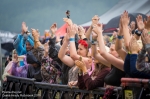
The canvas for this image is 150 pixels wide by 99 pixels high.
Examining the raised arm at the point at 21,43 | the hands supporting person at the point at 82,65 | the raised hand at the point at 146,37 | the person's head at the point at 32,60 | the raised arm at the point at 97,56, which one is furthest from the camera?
the raised arm at the point at 21,43

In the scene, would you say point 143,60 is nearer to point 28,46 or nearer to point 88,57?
point 88,57

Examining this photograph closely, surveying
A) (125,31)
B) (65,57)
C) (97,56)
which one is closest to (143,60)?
(125,31)

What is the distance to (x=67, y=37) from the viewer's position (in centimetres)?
1017

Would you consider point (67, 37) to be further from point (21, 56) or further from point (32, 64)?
point (21, 56)

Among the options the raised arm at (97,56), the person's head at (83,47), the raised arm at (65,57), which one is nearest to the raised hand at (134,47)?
the raised arm at (97,56)

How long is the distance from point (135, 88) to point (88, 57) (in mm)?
2849

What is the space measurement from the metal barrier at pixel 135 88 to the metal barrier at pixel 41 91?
0.29 m

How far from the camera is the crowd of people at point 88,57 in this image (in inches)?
283

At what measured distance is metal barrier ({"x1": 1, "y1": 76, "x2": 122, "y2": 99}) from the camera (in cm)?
868

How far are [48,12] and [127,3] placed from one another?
3804mm

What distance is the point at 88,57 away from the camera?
9.77m

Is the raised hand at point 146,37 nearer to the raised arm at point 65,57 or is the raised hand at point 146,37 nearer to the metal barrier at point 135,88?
the metal barrier at point 135,88

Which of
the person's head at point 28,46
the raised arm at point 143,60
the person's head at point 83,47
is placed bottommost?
the raised arm at point 143,60

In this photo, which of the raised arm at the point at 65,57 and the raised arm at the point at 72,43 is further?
the raised arm at the point at 65,57
